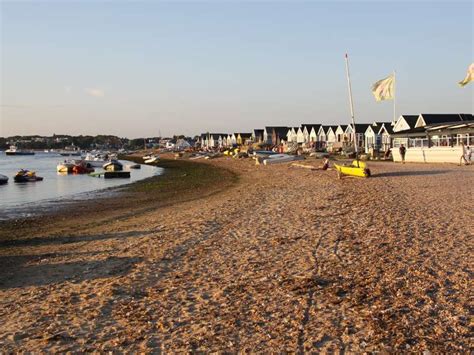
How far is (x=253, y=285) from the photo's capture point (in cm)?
807

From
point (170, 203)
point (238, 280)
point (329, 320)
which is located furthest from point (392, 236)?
point (170, 203)

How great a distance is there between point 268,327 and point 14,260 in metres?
7.90

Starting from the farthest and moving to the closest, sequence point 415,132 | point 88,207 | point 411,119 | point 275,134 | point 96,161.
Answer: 1. point 275,134
2. point 96,161
3. point 411,119
4. point 415,132
5. point 88,207

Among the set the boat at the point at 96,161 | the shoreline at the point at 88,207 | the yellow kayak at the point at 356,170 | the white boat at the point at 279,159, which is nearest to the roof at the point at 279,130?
the boat at the point at 96,161

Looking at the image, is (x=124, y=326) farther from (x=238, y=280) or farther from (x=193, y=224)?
(x=193, y=224)

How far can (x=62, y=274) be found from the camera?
384 inches

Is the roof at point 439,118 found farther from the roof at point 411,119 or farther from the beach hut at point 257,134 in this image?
the beach hut at point 257,134

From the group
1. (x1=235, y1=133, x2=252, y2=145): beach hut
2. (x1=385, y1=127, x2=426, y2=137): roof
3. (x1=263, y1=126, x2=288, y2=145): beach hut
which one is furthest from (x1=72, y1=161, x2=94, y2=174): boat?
(x1=235, y1=133, x2=252, y2=145): beach hut

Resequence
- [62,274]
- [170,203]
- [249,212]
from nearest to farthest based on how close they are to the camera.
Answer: [62,274]
[249,212]
[170,203]

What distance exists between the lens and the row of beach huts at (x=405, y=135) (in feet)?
117

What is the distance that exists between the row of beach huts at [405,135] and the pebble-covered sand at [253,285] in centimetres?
1800

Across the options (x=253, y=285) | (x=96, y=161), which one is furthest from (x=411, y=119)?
(x=253, y=285)

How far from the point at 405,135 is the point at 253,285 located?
36.1 meters

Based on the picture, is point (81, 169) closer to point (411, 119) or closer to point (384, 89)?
point (384, 89)
